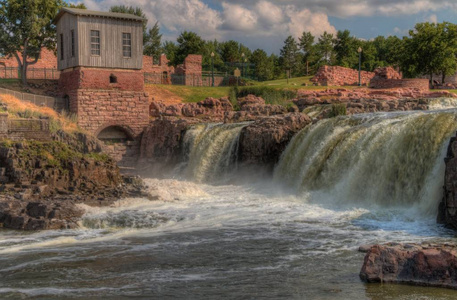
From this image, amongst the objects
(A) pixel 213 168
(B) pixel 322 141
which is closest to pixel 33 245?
(B) pixel 322 141

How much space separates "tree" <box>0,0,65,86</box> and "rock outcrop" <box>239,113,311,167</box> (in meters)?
17.7

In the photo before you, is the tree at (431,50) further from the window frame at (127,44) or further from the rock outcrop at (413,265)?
the rock outcrop at (413,265)

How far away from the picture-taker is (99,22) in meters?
29.8

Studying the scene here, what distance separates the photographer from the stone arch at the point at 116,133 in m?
30.2

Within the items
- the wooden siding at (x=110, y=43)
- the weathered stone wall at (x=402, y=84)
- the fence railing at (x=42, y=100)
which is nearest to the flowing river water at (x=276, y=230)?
the wooden siding at (x=110, y=43)

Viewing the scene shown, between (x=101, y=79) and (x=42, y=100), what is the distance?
10.7 ft

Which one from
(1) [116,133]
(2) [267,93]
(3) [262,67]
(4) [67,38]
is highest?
(3) [262,67]

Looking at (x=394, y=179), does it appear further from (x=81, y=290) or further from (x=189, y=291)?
(x=81, y=290)

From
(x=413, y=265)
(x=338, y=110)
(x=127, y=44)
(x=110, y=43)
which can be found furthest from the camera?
(x=127, y=44)

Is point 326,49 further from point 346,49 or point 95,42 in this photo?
point 95,42

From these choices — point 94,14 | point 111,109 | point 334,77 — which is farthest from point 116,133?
point 334,77

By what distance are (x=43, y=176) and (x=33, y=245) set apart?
637 cm

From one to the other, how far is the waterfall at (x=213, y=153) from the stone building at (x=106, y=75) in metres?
6.27

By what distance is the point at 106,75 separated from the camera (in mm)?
29953
